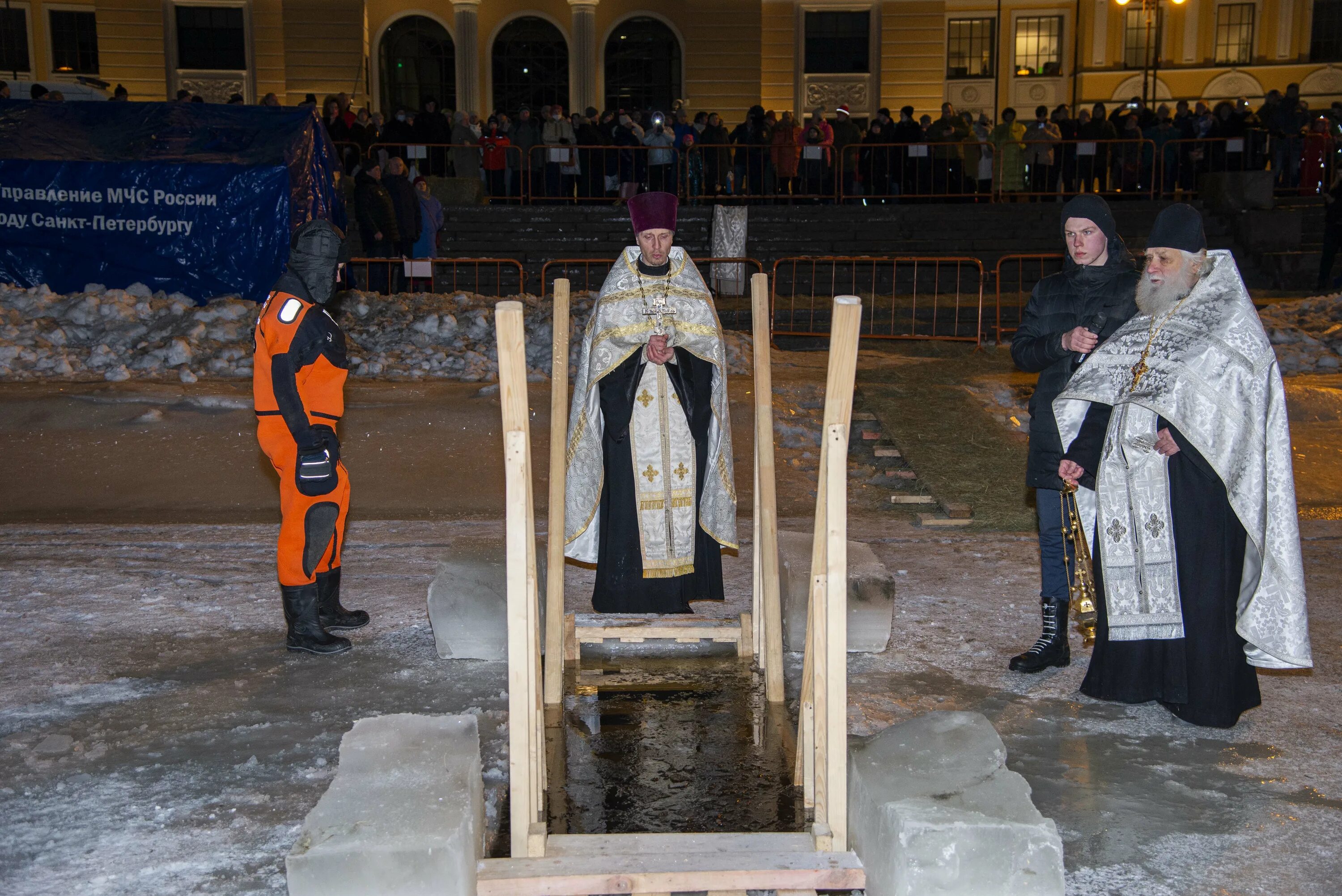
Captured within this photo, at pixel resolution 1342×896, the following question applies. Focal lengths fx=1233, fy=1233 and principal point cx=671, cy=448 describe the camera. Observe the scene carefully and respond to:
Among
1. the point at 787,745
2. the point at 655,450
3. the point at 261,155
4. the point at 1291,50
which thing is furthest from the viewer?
the point at 1291,50

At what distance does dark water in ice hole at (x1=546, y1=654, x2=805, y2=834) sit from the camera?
12.4 feet

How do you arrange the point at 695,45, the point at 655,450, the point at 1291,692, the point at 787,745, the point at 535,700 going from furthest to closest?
the point at 695,45 → the point at 655,450 → the point at 1291,692 → the point at 787,745 → the point at 535,700

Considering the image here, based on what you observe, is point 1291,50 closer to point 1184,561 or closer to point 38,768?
point 1184,561

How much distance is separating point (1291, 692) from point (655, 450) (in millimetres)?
2651

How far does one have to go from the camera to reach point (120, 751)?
4.16 metres

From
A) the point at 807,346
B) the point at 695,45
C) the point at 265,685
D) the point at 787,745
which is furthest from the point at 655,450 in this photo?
the point at 695,45

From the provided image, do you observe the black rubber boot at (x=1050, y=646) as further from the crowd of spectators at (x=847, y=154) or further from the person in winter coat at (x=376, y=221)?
the crowd of spectators at (x=847, y=154)

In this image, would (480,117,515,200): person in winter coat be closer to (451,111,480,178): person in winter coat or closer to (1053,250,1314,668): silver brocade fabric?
(451,111,480,178): person in winter coat

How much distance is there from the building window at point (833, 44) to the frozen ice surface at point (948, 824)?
26898 millimetres

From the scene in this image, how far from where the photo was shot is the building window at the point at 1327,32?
3303cm

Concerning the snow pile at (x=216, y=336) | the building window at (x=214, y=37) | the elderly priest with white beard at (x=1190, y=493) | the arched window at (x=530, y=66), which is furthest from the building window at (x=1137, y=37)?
the elderly priest with white beard at (x=1190, y=493)

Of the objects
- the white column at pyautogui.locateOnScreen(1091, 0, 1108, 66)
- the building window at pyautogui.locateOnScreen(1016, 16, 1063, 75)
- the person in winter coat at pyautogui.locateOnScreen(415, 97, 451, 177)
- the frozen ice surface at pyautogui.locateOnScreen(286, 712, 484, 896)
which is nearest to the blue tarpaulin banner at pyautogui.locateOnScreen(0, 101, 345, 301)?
Result: the person in winter coat at pyautogui.locateOnScreen(415, 97, 451, 177)

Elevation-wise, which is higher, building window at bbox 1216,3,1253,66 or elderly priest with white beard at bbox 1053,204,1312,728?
building window at bbox 1216,3,1253,66

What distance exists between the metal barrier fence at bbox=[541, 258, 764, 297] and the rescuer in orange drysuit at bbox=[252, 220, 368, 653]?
893 cm
